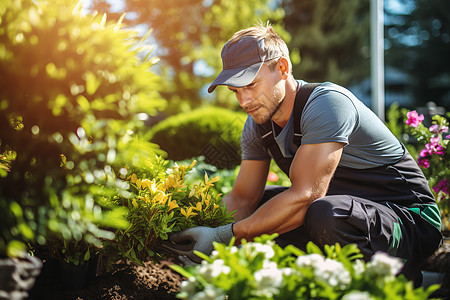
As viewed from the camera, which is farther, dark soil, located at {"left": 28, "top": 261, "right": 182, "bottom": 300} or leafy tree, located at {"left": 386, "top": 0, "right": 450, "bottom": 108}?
leafy tree, located at {"left": 386, "top": 0, "right": 450, "bottom": 108}

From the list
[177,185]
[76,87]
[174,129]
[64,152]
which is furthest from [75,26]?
[174,129]

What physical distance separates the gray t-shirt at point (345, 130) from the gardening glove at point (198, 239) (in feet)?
2.20

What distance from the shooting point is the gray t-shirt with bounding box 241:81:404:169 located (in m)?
2.26

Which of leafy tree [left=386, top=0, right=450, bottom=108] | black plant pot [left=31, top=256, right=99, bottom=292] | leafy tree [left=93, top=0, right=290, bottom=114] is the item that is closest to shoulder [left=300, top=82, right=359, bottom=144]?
black plant pot [left=31, top=256, right=99, bottom=292]

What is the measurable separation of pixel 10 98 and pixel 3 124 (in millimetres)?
97

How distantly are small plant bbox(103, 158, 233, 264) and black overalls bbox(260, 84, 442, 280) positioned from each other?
554 millimetres

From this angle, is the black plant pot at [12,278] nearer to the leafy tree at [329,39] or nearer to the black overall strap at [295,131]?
the black overall strap at [295,131]

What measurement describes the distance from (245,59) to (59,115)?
52.0 inches

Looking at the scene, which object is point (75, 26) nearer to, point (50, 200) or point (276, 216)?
point (50, 200)

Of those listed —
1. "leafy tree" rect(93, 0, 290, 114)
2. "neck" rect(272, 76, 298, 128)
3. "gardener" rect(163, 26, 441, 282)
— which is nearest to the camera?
"gardener" rect(163, 26, 441, 282)

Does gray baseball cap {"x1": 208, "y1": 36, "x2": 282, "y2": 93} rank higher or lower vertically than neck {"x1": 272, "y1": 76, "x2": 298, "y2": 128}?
higher

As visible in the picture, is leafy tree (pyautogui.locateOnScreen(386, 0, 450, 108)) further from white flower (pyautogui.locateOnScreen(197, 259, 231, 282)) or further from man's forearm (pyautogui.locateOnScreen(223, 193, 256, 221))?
white flower (pyautogui.locateOnScreen(197, 259, 231, 282))

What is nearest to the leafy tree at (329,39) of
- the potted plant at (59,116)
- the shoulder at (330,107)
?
the shoulder at (330,107)

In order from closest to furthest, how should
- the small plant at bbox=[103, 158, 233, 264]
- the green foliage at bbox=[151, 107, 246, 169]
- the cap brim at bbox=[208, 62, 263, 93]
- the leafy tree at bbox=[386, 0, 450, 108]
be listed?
the small plant at bbox=[103, 158, 233, 264] < the cap brim at bbox=[208, 62, 263, 93] < the green foliage at bbox=[151, 107, 246, 169] < the leafy tree at bbox=[386, 0, 450, 108]
